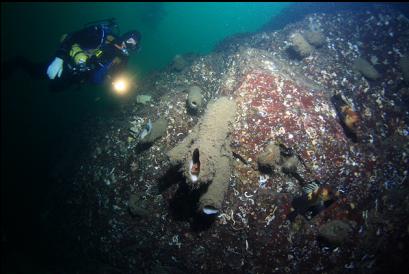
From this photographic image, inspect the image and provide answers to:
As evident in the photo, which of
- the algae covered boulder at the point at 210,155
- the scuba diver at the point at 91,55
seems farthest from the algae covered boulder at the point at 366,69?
the scuba diver at the point at 91,55

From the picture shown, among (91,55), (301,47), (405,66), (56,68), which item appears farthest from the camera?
(301,47)

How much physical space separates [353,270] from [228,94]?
4.28 m

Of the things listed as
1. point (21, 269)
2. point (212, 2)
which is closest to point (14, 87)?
point (21, 269)

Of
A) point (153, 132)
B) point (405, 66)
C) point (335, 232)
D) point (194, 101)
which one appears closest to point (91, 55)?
point (153, 132)

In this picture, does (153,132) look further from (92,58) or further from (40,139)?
(40,139)

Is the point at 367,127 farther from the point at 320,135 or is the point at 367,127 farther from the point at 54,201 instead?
the point at 54,201

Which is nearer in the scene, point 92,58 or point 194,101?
point 194,101

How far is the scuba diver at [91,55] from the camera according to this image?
6820 millimetres

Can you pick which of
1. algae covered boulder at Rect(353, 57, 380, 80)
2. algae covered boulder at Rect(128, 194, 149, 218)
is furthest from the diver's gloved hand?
algae covered boulder at Rect(353, 57, 380, 80)

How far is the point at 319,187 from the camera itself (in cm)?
482

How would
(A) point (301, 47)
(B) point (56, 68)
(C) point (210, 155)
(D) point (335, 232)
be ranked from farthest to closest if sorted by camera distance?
(A) point (301, 47), (B) point (56, 68), (D) point (335, 232), (C) point (210, 155)

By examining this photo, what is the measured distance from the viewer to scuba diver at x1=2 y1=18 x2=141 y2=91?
682 centimetres

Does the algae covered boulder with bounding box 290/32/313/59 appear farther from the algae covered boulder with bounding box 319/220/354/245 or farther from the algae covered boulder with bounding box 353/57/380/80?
the algae covered boulder with bounding box 319/220/354/245

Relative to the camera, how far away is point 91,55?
6.92 metres
